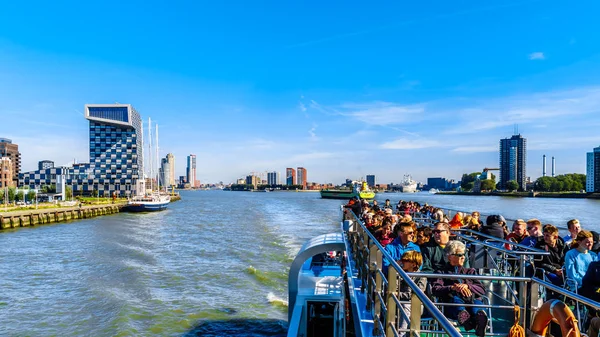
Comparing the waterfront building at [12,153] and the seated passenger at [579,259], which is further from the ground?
the waterfront building at [12,153]

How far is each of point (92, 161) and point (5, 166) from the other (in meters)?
44.1

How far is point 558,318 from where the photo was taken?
107 inches

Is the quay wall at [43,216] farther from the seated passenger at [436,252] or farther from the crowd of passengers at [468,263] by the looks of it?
the seated passenger at [436,252]

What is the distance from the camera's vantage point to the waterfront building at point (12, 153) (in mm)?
163125

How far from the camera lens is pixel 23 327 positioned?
12.8m

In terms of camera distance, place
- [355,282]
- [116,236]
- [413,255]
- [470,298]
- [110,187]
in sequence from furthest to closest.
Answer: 1. [110,187]
2. [116,236]
3. [355,282]
4. [413,255]
5. [470,298]

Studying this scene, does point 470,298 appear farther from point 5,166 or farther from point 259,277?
point 5,166

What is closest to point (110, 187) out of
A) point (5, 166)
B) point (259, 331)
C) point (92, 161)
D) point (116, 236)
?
point (92, 161)

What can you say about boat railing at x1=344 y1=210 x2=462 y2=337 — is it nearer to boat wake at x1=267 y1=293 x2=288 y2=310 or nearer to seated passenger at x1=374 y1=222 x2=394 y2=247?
seated passenger at x1=374 y1=222 x2=394 y2=247

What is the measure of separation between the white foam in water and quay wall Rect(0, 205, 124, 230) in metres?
39.0

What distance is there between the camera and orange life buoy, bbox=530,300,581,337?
2.61 metres

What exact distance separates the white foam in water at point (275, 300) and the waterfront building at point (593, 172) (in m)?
180

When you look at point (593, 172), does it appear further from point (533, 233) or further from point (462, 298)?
point (462, 298)

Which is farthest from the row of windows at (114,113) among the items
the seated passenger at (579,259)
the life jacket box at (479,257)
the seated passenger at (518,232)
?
the seated passenger at (579,259)
